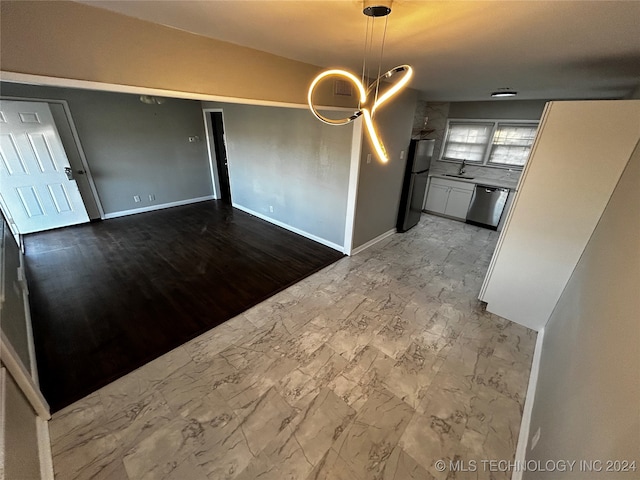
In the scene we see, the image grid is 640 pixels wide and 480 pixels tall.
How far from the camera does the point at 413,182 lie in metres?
4.23

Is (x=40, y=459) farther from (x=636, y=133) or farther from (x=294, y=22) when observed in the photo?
(x=636, y=133)

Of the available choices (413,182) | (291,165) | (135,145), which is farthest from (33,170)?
(413,182)

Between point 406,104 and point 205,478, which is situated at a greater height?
point 406,104

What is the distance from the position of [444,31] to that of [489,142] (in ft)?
14.7

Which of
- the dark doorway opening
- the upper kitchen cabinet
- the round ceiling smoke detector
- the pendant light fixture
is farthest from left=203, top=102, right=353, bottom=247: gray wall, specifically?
the round ceiling smoke detector

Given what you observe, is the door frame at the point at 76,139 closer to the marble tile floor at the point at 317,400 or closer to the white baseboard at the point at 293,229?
the white baseboard at the point at 293,229

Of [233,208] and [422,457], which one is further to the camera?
[233,208]

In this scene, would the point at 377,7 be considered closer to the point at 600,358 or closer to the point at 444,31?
the point at 444,31

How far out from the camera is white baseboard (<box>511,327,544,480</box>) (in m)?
1.48

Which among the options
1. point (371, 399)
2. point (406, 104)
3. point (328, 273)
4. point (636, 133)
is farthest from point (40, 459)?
point (406, 104)

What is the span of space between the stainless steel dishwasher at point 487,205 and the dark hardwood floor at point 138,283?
313 cm

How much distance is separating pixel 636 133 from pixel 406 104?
2.42m

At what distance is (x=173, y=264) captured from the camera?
334cm

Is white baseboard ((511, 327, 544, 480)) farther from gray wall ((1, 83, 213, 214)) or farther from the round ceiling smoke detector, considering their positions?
gray wall ((1, 83, 213, 214))
